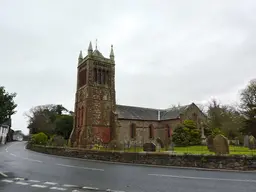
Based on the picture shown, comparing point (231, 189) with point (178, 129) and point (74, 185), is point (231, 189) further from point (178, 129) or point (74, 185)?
point (178, 129)

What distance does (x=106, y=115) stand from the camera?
135 feet

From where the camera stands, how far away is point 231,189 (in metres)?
8.70

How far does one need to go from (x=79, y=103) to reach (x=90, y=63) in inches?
312

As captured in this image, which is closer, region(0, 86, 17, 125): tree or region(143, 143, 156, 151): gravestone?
region(0, 86, 17, 125): tree

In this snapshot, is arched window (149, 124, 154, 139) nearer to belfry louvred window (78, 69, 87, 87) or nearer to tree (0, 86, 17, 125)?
belfry louvred window (78, 69, 87, 87)

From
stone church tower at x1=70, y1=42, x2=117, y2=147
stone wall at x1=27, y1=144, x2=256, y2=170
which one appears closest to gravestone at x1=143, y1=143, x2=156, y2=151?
stone wall at x1=27, y1=144, x2=256, y2=170

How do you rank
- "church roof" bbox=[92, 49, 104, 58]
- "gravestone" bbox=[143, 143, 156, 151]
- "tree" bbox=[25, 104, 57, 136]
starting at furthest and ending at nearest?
"tree" bbox=[25, 104, 57, 136] < "church roof" bbox=[92, 49, 104, 58] < "gravestone" bbox=[143, 143, 156, 151]

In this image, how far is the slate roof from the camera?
4472cm

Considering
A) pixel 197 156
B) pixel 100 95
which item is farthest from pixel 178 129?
pixel 197 156

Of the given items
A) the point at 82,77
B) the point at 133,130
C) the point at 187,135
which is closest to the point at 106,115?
the point at 133,130

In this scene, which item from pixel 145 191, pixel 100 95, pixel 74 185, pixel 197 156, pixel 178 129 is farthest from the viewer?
pixel 100 95

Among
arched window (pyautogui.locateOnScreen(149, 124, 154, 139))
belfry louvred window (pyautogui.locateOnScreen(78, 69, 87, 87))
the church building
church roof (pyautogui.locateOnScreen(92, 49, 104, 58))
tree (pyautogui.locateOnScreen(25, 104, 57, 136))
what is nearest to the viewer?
the church building

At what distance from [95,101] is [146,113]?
13.2 metres

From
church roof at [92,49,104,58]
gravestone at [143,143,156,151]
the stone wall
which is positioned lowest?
the stone wall
